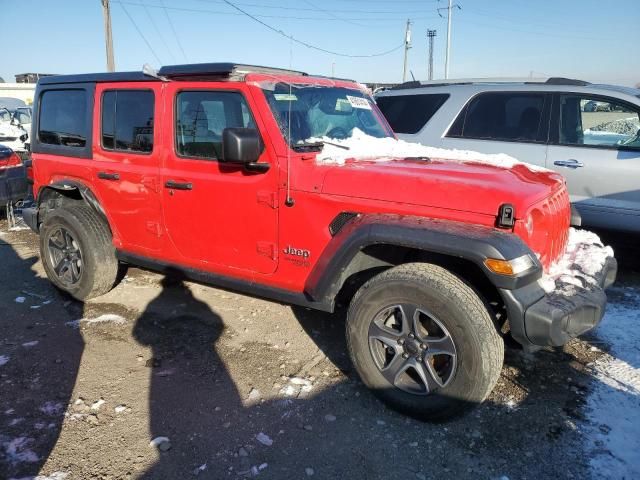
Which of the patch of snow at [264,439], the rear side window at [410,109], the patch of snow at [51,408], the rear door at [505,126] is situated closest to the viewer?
the patch of snow at [264,439]

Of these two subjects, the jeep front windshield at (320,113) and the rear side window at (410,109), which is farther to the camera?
the rear side window at (410,109)

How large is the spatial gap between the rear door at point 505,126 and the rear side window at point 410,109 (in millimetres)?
359

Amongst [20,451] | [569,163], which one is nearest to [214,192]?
[20,451]

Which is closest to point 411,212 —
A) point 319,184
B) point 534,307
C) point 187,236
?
point 319,184

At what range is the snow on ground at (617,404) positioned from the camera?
8.26ft

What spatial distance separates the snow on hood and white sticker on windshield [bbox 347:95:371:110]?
0.85ft

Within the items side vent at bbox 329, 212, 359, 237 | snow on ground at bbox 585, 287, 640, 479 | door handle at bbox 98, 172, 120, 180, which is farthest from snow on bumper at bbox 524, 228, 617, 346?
door handle at bbox 98, 172, 120, 180

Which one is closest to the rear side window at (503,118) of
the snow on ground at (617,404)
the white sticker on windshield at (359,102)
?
the white sticker on windshield at (359,102)

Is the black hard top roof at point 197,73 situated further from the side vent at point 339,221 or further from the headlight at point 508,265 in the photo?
the headlight at point 508,265

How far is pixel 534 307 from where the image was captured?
249 centimetres

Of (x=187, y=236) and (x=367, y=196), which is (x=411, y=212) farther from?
(x=187, y=236)

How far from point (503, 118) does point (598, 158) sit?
3.50 feet

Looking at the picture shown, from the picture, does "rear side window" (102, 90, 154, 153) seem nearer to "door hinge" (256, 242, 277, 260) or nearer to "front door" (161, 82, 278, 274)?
"front door" (161, 82, 278, 274)

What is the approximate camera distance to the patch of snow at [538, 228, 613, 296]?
110 inches
